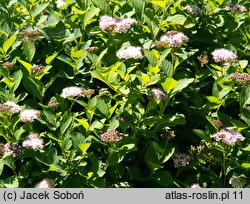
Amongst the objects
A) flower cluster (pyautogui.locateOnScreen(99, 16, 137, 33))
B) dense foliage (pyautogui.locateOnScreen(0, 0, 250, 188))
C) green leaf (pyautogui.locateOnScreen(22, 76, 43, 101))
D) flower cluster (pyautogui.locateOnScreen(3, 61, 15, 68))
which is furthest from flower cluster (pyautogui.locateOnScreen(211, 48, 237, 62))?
flower cluster (pyautogui.locateOnScreen(3, 61, 15, 68))

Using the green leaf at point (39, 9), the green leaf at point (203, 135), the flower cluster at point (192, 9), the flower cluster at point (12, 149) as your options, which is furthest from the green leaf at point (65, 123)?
the flower cluster at point (192, 9)

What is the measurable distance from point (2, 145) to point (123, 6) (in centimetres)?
109

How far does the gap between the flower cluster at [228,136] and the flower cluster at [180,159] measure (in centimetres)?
20

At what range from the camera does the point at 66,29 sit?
102 inches

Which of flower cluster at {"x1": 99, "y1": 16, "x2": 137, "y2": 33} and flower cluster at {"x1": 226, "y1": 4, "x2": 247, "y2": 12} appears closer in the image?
flower cluster at {"x1": 99, "y1": 16, "x2": 137, "y2": 33}

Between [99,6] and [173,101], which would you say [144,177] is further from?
[99,6]

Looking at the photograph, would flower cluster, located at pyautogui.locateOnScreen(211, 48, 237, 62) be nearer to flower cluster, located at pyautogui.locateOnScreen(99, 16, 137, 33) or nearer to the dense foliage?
the dense foliage

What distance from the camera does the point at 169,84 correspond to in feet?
7.11

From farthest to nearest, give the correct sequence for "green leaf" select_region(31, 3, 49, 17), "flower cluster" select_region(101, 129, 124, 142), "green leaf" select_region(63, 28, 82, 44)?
"green leaf" select_region(31, 3, 49, 17), "green leaf" select_region(63, 28, 82, 44), "flower cluster" select_region(101, 129, 124, 142)

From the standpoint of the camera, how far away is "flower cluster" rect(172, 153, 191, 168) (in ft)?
7.57

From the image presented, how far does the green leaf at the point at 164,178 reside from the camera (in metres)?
2.27

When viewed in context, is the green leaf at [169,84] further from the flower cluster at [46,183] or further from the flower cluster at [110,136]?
the flower cluster at [46,183]

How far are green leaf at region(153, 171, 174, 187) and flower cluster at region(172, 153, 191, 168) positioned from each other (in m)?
0.06

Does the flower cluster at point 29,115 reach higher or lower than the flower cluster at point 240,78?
lower
